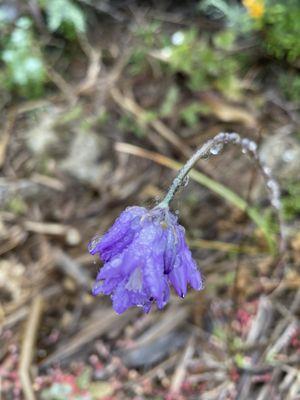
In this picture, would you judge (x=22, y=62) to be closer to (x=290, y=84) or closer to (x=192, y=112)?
(x=192, y=112)

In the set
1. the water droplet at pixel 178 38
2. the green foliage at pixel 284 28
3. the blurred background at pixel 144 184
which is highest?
the green foliage at pixel 284 28

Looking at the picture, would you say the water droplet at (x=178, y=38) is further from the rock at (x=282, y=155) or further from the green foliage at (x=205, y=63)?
the rock at (x=282, y=155)

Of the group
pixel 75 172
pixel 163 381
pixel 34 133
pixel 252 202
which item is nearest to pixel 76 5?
pixel 34 133

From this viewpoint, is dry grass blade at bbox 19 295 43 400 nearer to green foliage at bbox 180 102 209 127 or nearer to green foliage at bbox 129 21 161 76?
green foliage at bbox 180 102 209 127

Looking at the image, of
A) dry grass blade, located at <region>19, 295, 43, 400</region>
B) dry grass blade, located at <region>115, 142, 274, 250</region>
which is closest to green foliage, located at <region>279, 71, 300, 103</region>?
dry grass blade, located at <region>115, 142, 274, 250</region>

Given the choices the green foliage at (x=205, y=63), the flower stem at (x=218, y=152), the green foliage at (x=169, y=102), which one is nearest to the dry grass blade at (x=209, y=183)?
the flower stem at (x=218, y=152)

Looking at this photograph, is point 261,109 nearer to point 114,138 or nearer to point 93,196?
point 114,138
